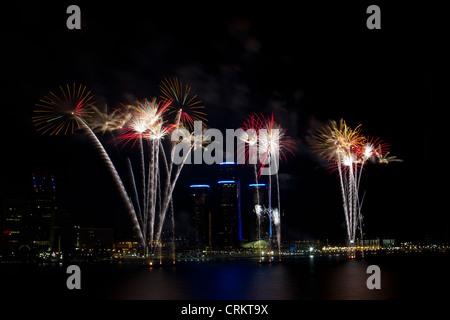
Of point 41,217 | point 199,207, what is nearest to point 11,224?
point 41,217

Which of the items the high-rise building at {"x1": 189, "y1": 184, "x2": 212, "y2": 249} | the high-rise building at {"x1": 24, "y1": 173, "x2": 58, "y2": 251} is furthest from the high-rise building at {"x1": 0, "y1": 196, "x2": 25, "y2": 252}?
the high-rise building at {"x1": 189, "y1": 184, "x2": 212, "y2": 249}

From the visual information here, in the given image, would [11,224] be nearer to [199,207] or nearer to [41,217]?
[41,217]

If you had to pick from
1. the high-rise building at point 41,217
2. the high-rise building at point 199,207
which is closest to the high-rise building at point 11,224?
the high-rise building at point 41,217

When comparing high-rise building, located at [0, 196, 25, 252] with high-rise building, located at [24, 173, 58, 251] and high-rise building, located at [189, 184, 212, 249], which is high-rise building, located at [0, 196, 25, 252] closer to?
high-rise building, located at [24, 173, 58, 251]

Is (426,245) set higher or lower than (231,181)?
lower

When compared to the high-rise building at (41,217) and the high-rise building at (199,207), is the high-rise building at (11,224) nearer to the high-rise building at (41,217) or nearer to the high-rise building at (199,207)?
the high-rise building at (41,217)
